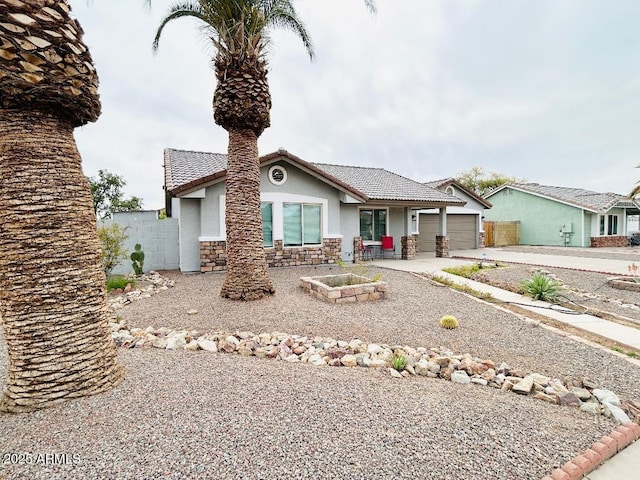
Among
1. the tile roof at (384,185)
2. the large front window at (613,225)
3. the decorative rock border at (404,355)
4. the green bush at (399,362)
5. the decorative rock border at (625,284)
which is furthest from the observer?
the large front window at (613,225)

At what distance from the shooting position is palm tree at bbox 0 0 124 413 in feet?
8.16

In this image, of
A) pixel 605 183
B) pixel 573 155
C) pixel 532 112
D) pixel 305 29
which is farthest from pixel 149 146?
pixel 605 183

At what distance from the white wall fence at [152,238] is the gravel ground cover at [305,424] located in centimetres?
849

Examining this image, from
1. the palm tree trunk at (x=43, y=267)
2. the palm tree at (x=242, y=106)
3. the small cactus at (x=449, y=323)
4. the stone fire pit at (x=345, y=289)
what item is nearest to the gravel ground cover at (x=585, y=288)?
the small cactus at (x=449, y=323)

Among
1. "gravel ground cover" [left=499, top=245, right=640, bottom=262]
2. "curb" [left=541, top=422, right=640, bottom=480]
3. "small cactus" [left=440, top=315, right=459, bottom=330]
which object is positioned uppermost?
"gravel ground cover" [left=499, top=245, right=640, bottom=262]

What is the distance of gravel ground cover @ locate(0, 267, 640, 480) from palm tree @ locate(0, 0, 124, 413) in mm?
366


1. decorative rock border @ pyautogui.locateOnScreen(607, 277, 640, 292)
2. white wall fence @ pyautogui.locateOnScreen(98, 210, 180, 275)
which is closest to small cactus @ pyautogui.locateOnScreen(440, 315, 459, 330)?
decorative rock border @ pyautogui.locateOnScreen(607, 277, 640, 292)

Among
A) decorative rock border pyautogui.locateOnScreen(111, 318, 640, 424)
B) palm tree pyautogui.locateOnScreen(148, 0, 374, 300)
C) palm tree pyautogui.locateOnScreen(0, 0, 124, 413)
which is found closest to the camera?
palm tree pyautogui.locateOnScreen(0, 0, 124, 413)

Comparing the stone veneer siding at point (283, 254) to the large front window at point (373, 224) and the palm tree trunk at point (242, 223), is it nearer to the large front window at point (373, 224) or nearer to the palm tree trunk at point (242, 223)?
the large front window at point (373, 224)

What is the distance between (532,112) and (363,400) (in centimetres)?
2253

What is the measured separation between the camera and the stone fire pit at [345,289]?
7109 mm

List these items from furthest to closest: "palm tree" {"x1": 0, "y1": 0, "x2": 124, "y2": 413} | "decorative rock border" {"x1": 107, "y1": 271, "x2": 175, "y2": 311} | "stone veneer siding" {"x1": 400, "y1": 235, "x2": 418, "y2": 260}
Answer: "stone veneer siding" {"x1": 400, "y1": 235, "x2": 418, "y2": 260}
"decorative rock border" {"x1": 107, "y1": 271, "x2": 175, "y2": 311}
"palm tree" {"x1": 0, "y1": 0, "x2": 124, "y2": 413}

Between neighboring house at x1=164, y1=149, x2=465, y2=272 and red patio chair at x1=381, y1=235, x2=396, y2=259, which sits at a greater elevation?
neighboring house at x1=164, y1=149, x2=465, y2=272

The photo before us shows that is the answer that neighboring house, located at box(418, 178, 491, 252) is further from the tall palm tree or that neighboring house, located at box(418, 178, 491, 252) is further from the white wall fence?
the tall palm tree
